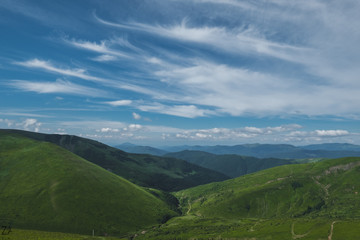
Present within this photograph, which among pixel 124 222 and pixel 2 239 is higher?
pixel 2 239

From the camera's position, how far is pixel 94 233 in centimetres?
16888

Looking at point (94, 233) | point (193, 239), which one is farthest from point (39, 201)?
point (193, 239)

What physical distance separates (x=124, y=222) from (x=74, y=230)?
38.8m

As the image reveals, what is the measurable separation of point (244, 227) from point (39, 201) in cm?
16730

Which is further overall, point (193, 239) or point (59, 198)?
point (59, 198)

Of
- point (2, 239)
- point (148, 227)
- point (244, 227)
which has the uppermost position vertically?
point (2, 239)

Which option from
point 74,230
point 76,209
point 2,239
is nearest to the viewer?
point 2,239

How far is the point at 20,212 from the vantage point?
17562 cm

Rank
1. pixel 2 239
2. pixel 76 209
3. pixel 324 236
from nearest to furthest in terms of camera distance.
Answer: pixel 2 239 < pixel 324 236 < pixel 76 209

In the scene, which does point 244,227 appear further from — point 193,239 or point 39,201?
point 39,201

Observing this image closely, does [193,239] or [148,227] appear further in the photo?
[148,227]

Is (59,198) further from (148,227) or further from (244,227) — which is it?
(244,227)

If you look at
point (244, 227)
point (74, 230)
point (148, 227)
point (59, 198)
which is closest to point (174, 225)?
point (148, 227)

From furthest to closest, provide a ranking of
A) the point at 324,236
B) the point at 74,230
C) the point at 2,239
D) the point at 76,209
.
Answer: the point at 76,209, the point at 74,230, the point at 324,236, the point at 2,239
